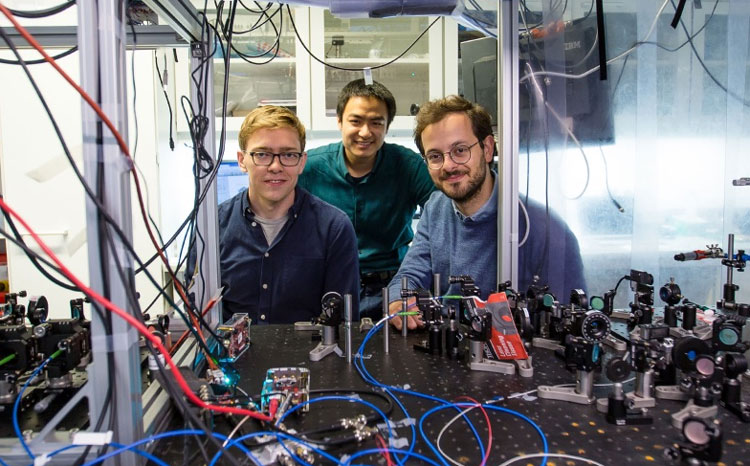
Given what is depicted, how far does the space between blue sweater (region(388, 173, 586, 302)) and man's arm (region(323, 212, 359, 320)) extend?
16 centimetres

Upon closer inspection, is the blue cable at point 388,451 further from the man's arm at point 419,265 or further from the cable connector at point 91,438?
the man's arm at point 419,265

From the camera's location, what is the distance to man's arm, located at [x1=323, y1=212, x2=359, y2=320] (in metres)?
1.85

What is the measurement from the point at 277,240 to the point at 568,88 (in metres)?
1.16

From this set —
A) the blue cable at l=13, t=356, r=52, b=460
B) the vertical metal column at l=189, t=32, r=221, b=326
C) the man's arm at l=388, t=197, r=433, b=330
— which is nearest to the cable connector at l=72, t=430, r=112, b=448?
the blue cable at l=13, t=356, r=52, b=460

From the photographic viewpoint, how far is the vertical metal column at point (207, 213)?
135 cm

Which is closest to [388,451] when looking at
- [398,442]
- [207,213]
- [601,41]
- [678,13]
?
[398,442]

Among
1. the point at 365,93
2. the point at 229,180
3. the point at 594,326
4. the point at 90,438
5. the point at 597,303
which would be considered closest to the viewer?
the point at 90,438

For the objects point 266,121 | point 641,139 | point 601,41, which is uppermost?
point 601,41

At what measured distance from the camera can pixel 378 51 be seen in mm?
2914

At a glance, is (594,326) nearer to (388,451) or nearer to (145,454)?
(388,451)

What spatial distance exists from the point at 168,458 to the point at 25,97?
246 cm

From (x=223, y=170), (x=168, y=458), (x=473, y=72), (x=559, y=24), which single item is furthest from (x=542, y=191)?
(x=223, y=170)

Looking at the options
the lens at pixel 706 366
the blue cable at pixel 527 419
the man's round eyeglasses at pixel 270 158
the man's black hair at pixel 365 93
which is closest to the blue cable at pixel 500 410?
the blue cable at pixel 527 419

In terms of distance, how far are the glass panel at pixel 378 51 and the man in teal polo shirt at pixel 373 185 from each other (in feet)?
1.99
